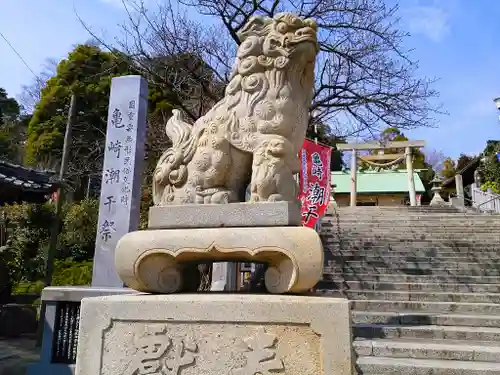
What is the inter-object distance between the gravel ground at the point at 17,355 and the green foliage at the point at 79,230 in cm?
726

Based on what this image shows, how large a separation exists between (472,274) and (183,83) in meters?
7.78

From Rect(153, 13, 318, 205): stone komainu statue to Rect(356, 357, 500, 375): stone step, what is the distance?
2.85 m

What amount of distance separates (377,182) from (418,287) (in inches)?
664

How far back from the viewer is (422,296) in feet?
21.9

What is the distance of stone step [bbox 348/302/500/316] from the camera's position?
6102 mm

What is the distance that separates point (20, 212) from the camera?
1233 cm

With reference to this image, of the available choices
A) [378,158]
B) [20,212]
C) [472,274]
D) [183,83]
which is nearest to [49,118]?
[20,212]

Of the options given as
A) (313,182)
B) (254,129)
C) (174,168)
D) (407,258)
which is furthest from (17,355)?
(407,258)

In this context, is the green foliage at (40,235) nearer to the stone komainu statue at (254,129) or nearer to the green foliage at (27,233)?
the green foliage at (27,233)

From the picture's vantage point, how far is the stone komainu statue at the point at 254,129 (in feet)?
7.63

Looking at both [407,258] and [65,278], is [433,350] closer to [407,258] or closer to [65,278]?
[407,258]

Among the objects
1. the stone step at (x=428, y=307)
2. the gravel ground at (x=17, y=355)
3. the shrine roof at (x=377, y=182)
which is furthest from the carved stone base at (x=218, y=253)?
the shrine roof at (x=377, y=182)

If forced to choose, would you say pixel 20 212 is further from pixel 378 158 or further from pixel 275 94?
pixel 378 158

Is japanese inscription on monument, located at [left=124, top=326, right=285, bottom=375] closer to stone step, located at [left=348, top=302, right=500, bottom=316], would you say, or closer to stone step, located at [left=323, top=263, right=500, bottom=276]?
stone step, located at [left=348, top=302, right=500, bottom=316]
